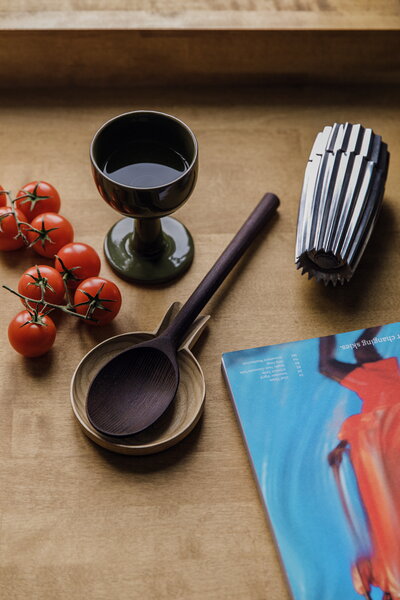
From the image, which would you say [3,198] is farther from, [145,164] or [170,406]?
[170,406]

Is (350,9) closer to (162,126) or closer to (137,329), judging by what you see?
(162,126)

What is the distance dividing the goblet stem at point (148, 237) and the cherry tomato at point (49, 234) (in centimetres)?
9

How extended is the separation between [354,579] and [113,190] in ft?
1.55

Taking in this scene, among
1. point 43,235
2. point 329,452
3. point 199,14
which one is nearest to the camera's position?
point 329,452

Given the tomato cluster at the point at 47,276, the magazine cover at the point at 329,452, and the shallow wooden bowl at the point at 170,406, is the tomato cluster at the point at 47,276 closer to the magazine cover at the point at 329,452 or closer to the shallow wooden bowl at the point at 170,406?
the shallow wooden bowl at the point at 170,406

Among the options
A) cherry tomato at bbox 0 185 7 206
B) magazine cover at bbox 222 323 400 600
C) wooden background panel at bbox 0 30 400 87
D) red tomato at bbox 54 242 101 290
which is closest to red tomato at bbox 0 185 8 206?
cherry tomato at bbox 0 185 7 206

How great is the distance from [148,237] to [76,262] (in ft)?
0.32

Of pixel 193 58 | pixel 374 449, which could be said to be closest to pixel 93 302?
pixel 374 449

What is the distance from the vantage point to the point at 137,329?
2.61 ft

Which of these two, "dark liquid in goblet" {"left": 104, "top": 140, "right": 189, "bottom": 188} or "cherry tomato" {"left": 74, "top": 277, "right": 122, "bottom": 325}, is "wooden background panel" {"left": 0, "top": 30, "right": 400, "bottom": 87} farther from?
"cherry tomato" {"left": 74, "top": 277, "right": 122, "bottom": 325}

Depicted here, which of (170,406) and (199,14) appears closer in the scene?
(170,406)

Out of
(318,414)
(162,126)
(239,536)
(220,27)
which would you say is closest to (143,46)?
(220,27)

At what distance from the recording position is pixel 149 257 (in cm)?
84

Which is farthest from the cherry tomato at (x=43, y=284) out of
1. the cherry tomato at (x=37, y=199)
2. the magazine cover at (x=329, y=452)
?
the magazine cover at (x=329, y=452)
